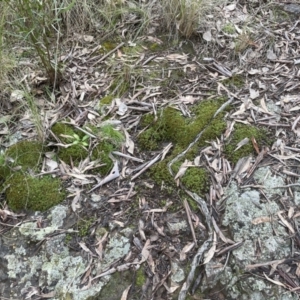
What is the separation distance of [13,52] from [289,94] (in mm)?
1841

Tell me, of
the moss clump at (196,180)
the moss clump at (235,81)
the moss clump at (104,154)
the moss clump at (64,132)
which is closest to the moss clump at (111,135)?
the moss clump at (104,154)

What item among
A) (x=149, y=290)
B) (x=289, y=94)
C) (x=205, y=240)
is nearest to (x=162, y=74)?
(x=289, y=94)

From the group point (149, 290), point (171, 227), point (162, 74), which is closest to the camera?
point (149, 290)

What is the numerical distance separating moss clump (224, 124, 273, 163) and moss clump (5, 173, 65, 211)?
2.99ft

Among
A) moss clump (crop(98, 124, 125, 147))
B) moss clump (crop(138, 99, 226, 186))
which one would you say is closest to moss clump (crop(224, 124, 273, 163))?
moss clump (crop(138, 99, 226, 186))

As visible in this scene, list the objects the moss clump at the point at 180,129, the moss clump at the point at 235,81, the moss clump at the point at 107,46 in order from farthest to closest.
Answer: the moss clump at the point at 107,46, the moss clump at the point at 235,81, the moss clump at the point at 180,129

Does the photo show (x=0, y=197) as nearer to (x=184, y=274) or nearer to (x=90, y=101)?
(x=90, y=101)

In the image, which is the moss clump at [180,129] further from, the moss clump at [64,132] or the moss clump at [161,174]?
the moss clump at [64,132]

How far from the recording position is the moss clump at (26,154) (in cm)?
221

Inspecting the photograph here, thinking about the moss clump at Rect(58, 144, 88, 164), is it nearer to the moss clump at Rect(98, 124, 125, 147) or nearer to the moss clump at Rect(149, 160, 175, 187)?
the moss clump at Rect(98, 124, 125, 147)

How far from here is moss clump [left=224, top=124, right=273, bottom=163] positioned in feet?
7.02

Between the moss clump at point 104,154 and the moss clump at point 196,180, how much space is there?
42 centimetres

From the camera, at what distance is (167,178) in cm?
207

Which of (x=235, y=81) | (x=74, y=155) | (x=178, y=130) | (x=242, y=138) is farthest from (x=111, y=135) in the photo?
(x=235, y=81)
